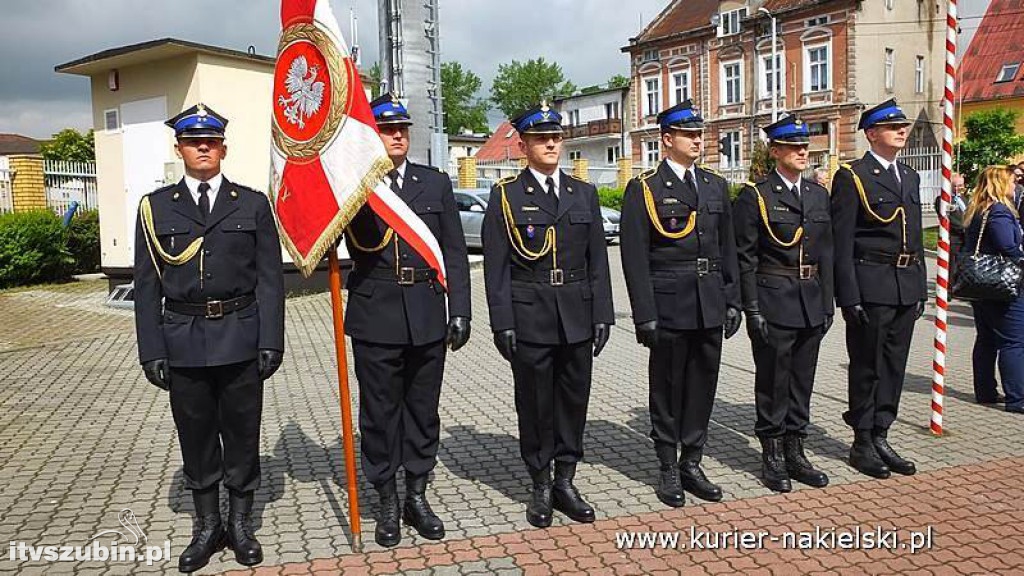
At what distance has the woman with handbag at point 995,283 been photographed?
21.9 ft

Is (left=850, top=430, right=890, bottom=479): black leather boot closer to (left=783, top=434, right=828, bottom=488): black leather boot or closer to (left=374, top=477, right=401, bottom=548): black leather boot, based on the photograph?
(left=783, top=434, right=828, bottom=488): black leather boot

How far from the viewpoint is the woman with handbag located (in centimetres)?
666

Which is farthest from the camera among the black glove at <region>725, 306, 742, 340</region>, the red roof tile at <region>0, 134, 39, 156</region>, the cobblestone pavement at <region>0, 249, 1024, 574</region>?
the red roof tile at <region>0, 134, 39, 156</region>

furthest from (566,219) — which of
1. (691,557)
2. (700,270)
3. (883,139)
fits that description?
(883,139)

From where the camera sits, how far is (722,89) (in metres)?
45.8

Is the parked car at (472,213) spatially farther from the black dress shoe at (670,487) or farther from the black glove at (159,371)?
the black glove at (159,371)

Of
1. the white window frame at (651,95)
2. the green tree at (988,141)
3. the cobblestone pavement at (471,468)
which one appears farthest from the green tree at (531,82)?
the cobblestone pavement at (471,468)

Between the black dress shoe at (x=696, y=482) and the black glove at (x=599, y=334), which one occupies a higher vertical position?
the black glove at (x=599, y=334)

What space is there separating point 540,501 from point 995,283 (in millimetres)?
4309

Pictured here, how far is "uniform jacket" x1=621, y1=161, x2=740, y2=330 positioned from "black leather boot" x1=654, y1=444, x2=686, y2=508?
734 millimetres

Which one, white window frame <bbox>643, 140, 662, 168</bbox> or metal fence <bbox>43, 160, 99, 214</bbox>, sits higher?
white window frame <bbox>643, 140, 662, 168</bbox>

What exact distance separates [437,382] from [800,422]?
2.26m

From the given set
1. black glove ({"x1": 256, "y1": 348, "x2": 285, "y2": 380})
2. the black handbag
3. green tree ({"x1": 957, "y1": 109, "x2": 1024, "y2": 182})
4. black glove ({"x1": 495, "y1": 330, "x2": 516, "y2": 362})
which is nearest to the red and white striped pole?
the black handbag

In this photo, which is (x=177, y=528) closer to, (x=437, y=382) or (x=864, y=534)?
(x=437, y=382)
